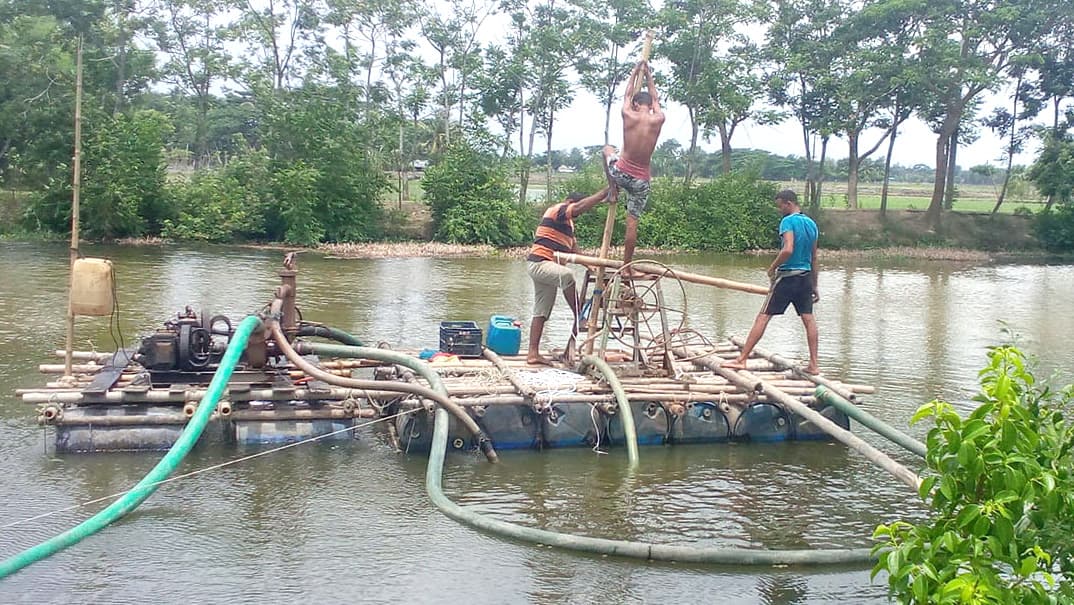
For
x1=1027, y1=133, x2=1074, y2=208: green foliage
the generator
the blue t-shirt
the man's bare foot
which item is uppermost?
x1=1027, y1=133, x2=1074, y2=208: green foliage

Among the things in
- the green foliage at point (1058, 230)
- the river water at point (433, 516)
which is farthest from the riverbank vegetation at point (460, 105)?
the river water at point (433, 516)

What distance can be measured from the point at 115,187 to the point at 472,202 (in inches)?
377

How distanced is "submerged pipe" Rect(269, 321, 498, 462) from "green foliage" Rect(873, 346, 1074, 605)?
14.6ft

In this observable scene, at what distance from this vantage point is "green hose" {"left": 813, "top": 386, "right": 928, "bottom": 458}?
23.3 feet

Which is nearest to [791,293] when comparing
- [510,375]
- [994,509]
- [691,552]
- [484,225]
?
[510,375]

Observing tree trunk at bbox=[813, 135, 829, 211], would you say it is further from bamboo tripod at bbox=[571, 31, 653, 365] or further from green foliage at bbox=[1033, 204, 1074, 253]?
bamboo tripod at bbox=[571, 31, 653, 365]

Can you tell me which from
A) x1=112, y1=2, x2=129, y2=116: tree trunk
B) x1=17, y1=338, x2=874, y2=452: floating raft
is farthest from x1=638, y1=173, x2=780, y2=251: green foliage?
x1=17, y1=338, x2=874, y2=452: floating raft

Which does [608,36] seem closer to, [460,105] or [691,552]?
[460,105]

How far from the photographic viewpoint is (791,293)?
8562 mm

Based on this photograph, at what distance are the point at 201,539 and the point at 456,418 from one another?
2147 mm

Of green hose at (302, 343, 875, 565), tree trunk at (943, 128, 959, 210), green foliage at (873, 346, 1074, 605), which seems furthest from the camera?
tree trunk at (943, 128, 959, 210)

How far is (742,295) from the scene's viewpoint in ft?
62.0

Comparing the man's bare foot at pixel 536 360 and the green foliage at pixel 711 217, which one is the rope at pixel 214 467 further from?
the green foliage at pixel 711 217

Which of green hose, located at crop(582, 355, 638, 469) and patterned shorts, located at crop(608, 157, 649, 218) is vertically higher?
patterned shorts, located at crop(608, 157, 649, 218)
